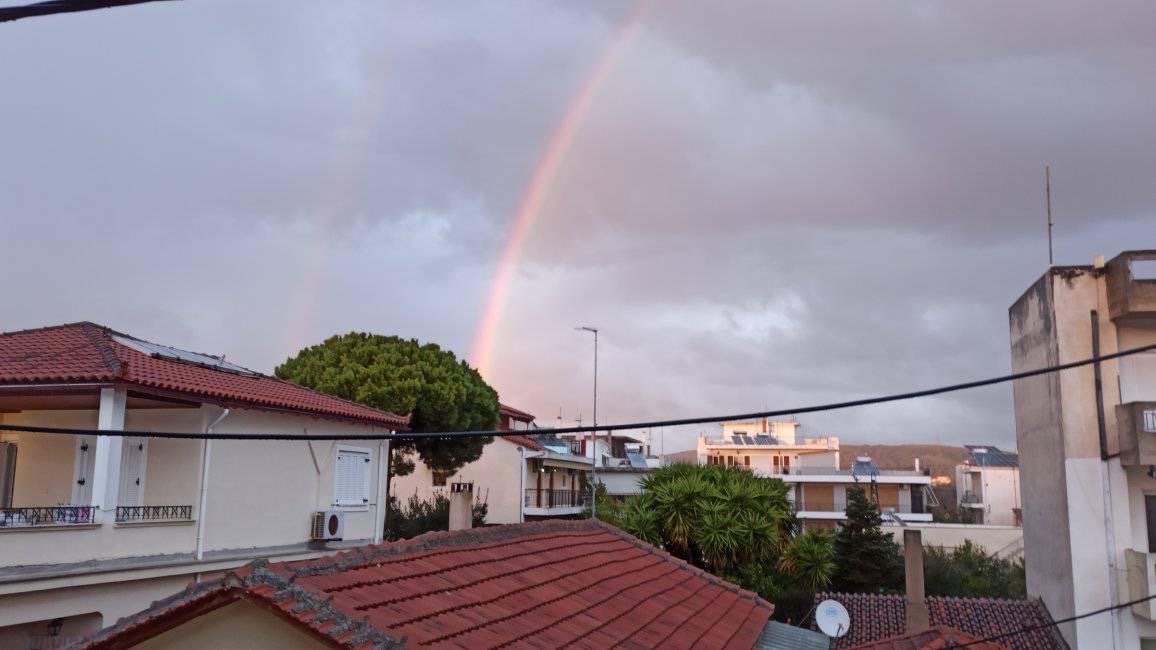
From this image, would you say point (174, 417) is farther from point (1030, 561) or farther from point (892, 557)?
point (892, 557)

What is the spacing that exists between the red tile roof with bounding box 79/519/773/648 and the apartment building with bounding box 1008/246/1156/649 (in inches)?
537

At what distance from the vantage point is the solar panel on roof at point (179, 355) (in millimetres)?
21562

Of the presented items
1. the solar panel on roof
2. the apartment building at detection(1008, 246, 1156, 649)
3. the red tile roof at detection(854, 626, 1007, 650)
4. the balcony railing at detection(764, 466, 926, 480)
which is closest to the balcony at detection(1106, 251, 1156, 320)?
the apartment building at detection(1008, 246, 1156, 649)

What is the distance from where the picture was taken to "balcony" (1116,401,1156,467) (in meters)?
22.7

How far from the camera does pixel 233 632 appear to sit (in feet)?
25.2

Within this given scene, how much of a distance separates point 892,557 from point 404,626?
34.5 m

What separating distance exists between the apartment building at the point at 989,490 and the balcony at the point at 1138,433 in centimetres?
4632

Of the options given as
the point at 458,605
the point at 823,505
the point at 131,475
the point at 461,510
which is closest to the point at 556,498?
the point at 823,505

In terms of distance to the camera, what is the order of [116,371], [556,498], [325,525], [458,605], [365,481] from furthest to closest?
1. [556,498]
2. [365,481]
3. [325,525]
4. [116,371]
5. [458,605]

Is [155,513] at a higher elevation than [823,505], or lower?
higher

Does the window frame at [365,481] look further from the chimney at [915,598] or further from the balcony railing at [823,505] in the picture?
the balcony railing at [823,505]

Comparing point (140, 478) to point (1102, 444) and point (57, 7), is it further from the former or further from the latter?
point (1102, 444)

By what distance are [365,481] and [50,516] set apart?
10050mm

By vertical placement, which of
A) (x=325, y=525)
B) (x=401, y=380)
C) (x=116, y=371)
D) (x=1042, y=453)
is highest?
(x=401, y=380)
